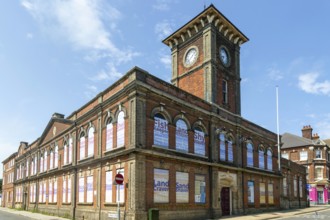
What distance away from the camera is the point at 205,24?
28.8 meters

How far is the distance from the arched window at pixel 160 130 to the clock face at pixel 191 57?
992 centimetres

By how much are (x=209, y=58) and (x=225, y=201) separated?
1201 centimetres

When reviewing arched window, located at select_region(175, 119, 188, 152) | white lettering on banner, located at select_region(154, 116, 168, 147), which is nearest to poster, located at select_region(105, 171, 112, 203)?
white lettering on banner, located at select_region(154, 116, 168, 147)

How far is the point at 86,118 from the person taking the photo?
86.1 feet

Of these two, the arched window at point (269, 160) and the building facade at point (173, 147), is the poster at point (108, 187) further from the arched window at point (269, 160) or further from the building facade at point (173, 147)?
the arched window at point (269, 160)

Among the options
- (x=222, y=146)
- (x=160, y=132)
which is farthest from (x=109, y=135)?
(x=222, y=146)

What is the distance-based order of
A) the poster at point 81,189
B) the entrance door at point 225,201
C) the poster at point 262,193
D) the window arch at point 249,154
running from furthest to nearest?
the poster at point 262,193
the window arch at point 249,154
the entrance door at point 225,201
the poster at point 81,189

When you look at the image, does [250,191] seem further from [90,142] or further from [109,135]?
[90,142]

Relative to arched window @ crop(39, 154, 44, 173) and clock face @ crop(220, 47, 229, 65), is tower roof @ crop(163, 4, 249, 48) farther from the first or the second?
arched window @ crop(39, 154, 44, 173)

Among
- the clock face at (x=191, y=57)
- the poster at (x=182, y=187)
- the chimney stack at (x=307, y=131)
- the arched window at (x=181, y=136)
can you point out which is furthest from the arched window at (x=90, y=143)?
the chimney stack at (x=307, y=131)

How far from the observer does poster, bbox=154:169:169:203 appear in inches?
789

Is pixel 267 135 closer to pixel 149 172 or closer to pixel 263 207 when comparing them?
pixel 263 207

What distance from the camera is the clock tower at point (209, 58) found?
28.0 meters

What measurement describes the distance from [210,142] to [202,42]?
9259 mm
